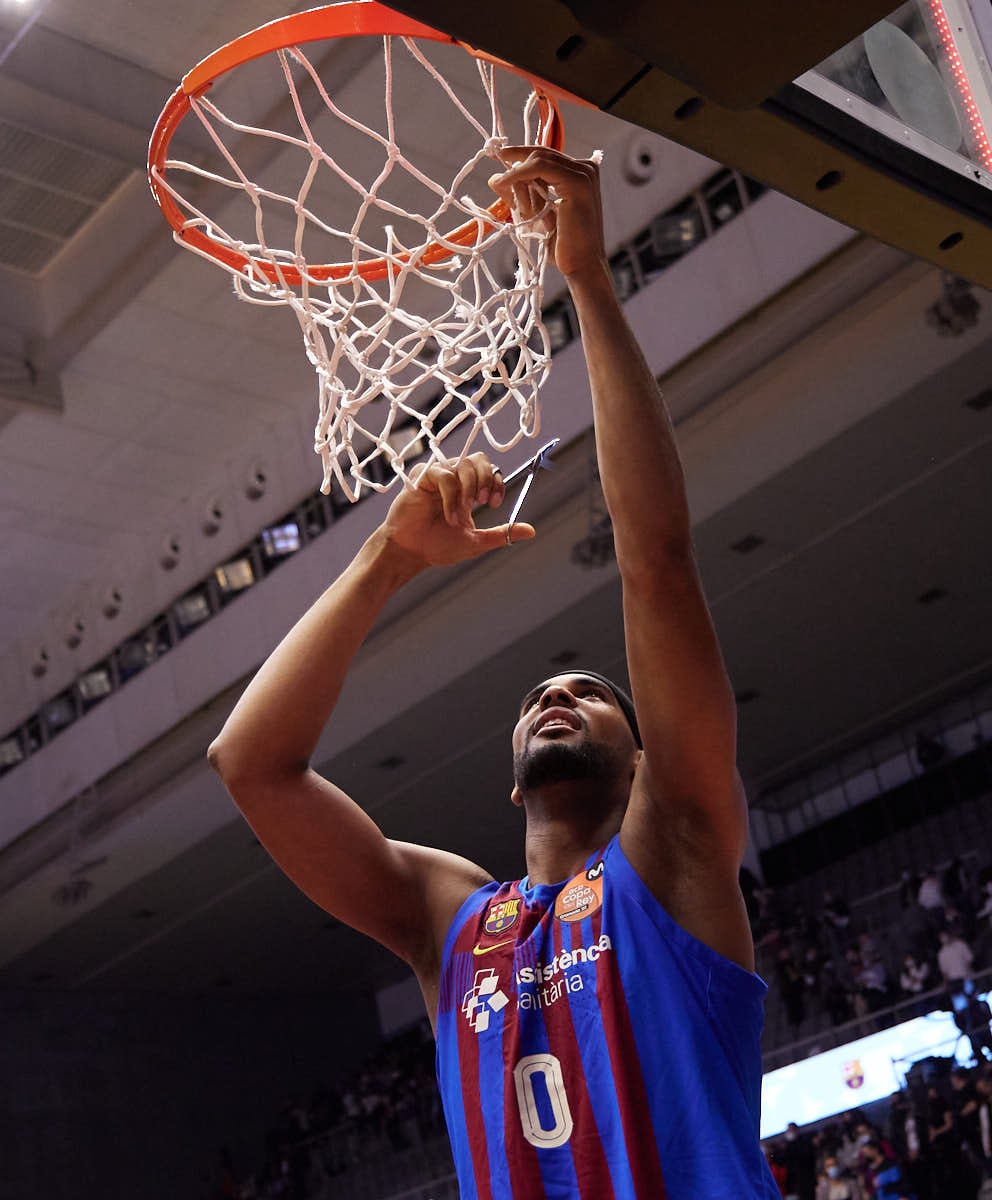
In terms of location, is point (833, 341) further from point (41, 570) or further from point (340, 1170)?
point (340, 1170)

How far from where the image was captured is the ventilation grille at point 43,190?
9.55 meters

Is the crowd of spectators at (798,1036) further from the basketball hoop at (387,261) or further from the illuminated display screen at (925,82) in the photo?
the illuminated display screen at (925,82)

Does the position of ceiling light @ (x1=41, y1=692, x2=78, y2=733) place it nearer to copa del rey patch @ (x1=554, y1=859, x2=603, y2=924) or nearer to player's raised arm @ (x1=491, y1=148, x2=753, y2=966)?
copa del rey patch @ (x1=554, y1=859, x2=603, y2=924)

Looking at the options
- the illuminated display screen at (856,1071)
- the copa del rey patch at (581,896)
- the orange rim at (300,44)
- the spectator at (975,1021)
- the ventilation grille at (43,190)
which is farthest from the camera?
the ventilation grille at (43,190)

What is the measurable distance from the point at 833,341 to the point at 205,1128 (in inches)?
591

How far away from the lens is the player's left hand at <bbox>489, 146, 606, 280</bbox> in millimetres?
2152

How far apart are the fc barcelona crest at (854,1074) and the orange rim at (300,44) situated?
7732 mm

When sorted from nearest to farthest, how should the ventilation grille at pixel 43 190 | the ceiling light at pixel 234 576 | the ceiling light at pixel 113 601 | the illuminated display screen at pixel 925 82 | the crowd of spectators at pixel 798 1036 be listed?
the illuminated display screen at pixel 925 82 < the crowd of spectators at pixel 798 1036 < the ventilation grille at pixel 43 190 < the ceiling light at pixel 234 576 < the ceiling light at pixel 113 601

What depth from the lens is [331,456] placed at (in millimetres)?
2736

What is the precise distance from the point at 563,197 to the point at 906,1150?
26.5ft

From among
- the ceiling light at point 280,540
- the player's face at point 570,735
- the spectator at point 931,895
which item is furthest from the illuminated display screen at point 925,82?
the spectator at point 931,895

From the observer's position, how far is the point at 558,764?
2.20m

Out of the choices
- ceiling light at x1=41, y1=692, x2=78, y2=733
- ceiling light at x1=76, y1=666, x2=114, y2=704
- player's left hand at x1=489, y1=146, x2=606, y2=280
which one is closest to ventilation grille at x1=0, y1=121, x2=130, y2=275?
ceiling light at x1=76, y1=666, x2=114, y2=704

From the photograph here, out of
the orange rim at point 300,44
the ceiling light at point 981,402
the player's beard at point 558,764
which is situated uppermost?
the ceiling light at point 981,402
